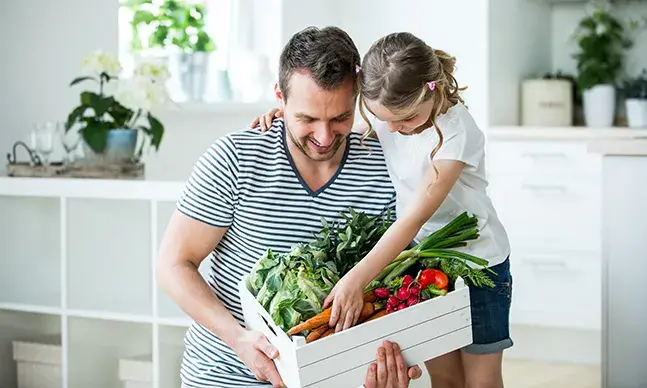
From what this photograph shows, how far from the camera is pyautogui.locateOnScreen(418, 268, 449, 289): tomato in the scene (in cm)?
188

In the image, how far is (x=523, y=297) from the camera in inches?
175

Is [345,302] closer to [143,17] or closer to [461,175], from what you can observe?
[461,175]

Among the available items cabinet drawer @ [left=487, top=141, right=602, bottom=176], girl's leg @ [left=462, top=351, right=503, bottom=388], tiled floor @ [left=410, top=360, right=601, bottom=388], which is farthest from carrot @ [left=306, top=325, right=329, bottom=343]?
cabinet drawer @ [left=487, top=141, right=602, bottom=176]

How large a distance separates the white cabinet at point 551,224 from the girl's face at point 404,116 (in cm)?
235

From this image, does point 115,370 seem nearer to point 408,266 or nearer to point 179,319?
point 179,319

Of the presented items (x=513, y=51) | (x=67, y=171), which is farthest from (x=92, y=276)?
(x=513, y=51)

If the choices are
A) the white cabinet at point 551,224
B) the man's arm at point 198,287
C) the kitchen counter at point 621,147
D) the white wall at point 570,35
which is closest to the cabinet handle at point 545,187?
the white cabinet at point 551,224

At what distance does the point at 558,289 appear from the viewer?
4.39 metres

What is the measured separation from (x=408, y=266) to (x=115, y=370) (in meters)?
1.58

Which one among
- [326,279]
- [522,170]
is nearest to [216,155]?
[326,279]

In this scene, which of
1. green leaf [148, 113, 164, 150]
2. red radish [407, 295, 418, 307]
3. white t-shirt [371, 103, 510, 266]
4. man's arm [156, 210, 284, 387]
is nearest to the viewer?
red radish [407, 295, 418, 307]

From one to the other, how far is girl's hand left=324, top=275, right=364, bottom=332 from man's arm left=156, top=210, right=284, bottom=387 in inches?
7.1

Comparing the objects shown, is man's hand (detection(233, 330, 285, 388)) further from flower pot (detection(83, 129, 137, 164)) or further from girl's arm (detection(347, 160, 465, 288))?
flower pot (detection(83, 129, 137, 164))

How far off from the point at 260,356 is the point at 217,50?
10.2 feet
